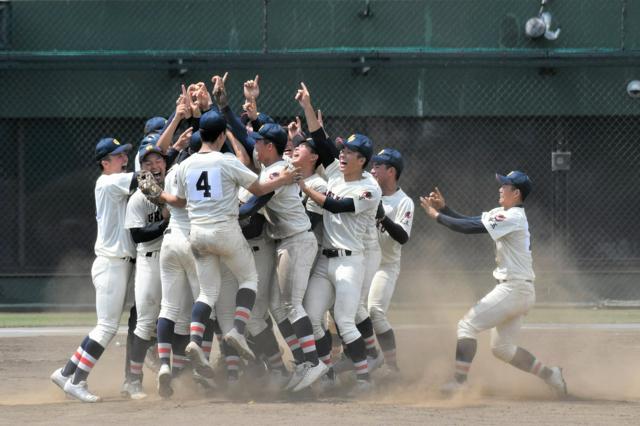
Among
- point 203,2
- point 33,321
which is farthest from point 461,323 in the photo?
point 203,2

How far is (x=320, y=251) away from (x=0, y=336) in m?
5.51

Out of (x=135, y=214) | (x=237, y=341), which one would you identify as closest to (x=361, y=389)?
(x=237, y=341)

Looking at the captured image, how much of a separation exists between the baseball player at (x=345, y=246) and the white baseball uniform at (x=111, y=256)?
1458 millimetres

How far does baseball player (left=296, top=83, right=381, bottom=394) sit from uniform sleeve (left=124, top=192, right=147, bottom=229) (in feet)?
4.34

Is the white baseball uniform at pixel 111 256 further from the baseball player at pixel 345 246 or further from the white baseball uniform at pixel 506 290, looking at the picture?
the white baseball uniform at pixel 506 290

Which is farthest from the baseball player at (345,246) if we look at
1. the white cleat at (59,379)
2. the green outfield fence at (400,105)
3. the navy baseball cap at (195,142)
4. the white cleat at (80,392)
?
the green outfield fence at (400,105)

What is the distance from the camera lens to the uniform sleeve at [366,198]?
967 cm

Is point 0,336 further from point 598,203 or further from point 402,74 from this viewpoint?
point 598,203

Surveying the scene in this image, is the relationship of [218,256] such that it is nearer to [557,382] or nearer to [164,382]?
[164,382]

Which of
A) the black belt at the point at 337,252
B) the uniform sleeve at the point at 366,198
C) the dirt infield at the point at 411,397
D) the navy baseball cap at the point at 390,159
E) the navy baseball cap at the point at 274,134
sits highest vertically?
the navy baseball cap at the point at 274,134

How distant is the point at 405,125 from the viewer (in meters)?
17.5

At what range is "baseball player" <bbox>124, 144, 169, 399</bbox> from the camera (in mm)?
9484

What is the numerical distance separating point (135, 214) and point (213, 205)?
2.40 feet

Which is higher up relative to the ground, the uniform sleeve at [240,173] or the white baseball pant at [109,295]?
Answer: the uniform sleeve at [240,173]
